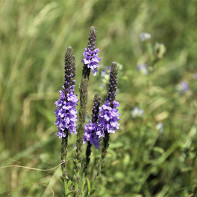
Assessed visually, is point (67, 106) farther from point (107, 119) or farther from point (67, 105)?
point (107, 119)

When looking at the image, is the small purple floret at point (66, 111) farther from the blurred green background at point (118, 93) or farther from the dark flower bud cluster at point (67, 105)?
the blurred green background at point (118, 93)

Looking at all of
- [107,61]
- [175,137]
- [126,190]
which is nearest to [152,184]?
[126,190]

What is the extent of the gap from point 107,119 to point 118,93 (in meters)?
2.47

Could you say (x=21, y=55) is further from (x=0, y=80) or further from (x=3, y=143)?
(x=3, y=143)

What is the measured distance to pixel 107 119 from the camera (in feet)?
6.45

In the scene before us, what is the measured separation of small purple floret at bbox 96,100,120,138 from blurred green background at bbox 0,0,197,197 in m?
0.81

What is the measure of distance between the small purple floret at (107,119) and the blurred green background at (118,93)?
81 centimetres

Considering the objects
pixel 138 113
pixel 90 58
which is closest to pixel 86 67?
pixel 90 58

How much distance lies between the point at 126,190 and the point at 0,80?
2.39m

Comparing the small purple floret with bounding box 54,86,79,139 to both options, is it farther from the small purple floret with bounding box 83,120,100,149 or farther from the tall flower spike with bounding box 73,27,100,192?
the small purple floret with bounding box 83,120,100,149

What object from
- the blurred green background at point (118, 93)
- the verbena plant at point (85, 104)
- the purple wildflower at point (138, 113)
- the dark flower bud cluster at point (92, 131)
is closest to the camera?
the verbena plant at point (85, 104)

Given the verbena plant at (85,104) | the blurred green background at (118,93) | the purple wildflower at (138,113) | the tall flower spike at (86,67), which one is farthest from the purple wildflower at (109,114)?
the purple wildflower at (138,113)

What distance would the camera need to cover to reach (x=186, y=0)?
6422 millimetres

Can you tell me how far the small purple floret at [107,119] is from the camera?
6.53ft
